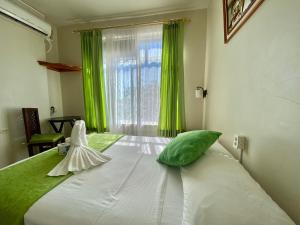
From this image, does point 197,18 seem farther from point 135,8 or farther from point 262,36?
point 262,36

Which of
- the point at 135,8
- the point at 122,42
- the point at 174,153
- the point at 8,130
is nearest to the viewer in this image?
the point at 174,153

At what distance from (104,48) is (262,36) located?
2.71 m

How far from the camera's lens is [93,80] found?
300 cm

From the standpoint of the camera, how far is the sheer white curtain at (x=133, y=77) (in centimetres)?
281

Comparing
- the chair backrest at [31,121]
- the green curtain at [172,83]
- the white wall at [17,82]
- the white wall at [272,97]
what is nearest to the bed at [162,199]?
the white wall at [272,97]

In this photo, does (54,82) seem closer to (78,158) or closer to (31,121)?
(31,121)

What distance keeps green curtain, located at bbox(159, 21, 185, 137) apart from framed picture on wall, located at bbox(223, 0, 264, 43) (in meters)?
1.19

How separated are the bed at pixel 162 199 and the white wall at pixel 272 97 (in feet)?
0.36

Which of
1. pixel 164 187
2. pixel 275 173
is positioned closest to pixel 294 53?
pixel 275 173

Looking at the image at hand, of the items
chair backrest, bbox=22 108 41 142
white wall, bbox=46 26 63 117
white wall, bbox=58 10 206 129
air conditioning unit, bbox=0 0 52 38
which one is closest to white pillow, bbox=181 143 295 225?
white wall, bbox=58 10 206 129

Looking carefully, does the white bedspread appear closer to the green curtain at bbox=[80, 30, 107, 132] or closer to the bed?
the bed

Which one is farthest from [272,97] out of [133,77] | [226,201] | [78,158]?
[133,77]

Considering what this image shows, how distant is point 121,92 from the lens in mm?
2975

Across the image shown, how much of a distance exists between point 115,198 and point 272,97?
1003 millimetres
